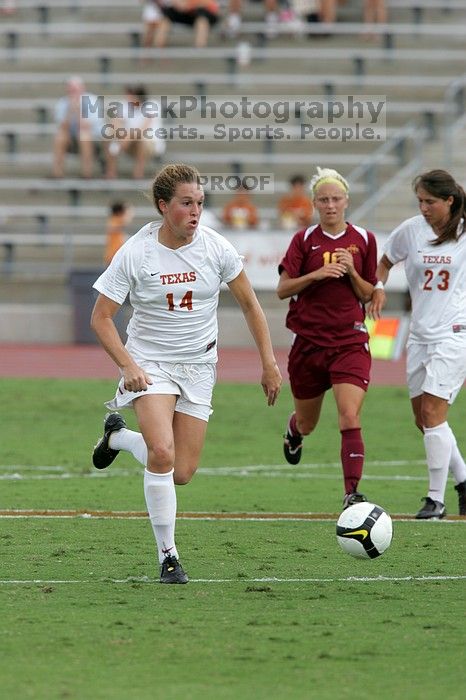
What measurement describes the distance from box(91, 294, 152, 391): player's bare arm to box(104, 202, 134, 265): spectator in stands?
1593 cm

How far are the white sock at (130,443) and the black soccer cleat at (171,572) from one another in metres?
0.69

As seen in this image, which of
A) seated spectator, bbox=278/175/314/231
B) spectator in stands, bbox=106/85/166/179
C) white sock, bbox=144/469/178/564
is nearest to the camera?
white sock, bbox=144/469/178/564

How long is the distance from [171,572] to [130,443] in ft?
3.85

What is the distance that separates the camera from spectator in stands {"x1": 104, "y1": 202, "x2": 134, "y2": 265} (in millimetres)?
23328

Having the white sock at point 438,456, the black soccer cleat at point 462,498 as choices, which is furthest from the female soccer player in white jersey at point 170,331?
the black soccer cleat at point 462,498

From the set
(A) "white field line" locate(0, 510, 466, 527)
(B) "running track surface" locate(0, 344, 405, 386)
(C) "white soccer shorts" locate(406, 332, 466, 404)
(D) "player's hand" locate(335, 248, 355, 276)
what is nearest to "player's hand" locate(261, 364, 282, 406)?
(D) "player's hand" locate(335, 248, 355, 276)

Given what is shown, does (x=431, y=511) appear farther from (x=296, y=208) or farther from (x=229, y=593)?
(x=296, y=208)

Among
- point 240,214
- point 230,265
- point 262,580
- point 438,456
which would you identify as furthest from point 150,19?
point 262,580

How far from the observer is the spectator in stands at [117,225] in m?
23.3

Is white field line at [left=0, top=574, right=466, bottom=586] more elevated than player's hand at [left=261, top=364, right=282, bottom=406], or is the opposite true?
player's hand at [left=261, top=364, right=282, bottom=406]

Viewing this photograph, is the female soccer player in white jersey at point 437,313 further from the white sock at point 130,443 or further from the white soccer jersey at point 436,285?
the white sock at point 130,443

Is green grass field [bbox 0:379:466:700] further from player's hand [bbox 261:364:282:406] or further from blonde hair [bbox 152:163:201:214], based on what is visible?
blonde hair [bbox 152:163:201:214]

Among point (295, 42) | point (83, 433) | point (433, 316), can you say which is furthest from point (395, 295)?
point (433, 316)

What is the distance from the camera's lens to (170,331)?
7449 millimetres
